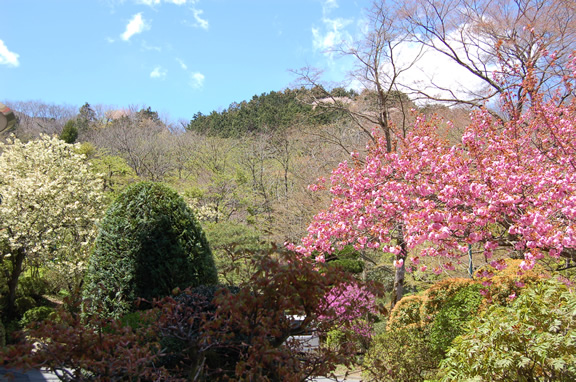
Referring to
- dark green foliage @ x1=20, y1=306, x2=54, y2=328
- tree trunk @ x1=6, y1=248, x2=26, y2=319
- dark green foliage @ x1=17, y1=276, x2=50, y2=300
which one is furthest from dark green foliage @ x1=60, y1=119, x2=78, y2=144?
dark green foliage @ x1=20, y1=306, x2=54, y2=328

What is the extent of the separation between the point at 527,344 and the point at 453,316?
8.17 feet

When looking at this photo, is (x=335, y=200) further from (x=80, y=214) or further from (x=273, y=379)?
(x=80, y=214)

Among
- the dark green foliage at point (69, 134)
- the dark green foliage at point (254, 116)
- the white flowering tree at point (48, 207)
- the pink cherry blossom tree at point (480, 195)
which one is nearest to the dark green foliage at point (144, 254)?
the pink cherry blossom tree at point (480, 195)

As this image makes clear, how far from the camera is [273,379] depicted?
327cm

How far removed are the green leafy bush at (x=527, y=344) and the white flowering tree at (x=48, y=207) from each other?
9976mm

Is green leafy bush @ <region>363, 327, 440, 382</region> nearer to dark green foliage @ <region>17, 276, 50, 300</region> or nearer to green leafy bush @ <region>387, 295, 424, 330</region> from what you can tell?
Answer: green leafy bush @ <region>387, 295, 424, 330</region>

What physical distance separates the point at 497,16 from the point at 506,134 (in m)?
6.52

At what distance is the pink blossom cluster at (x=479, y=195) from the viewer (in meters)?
4.81

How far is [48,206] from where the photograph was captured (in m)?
11.6

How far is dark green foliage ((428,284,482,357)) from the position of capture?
6.46m

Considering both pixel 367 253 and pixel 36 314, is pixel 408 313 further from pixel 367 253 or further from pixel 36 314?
pixel 36 314

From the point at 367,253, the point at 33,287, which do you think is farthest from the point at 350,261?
the point at 33,287

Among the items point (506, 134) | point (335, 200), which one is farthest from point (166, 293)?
point (506, 134)

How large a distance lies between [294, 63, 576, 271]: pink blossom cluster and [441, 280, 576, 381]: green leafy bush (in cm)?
58
